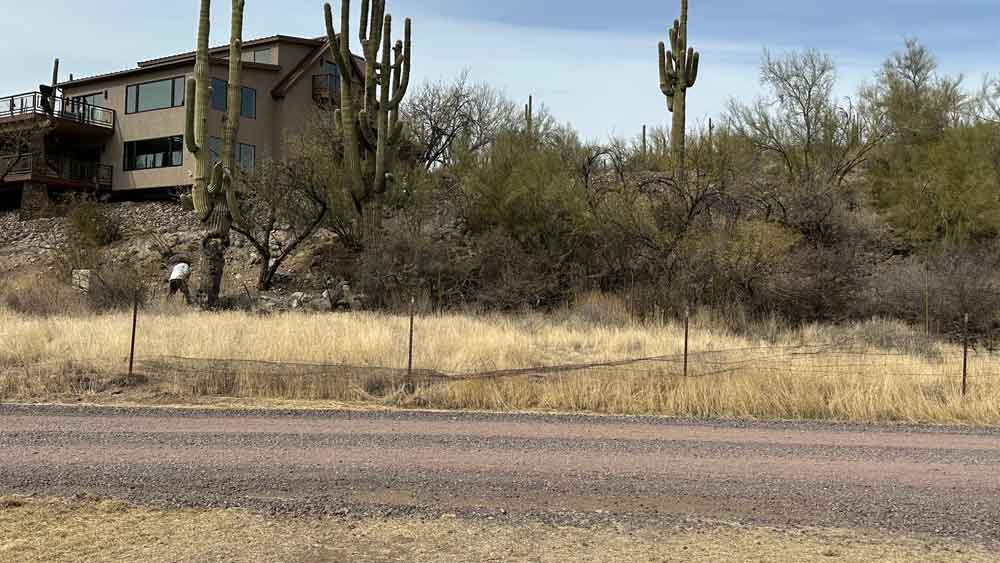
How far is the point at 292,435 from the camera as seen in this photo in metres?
10.2

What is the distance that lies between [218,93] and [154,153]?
495 cm

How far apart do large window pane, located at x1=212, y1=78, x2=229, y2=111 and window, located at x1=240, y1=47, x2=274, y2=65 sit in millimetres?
3427

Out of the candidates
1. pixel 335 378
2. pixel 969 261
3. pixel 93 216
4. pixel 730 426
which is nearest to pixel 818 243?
pixel 969 261

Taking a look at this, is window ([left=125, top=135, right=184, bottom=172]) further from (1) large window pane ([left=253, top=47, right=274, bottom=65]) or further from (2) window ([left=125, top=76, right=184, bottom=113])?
(1) large window pane ([left=253, top=47, right=274, bottom=65])

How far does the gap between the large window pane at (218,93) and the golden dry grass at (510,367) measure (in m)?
20.1

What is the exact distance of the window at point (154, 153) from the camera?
38.6m

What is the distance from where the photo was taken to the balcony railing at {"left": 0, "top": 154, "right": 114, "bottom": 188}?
130 ft

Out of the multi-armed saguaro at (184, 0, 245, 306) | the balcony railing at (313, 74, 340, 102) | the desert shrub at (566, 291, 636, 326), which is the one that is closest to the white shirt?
the multi-armed saguaro at (184, 0, 245, 306)

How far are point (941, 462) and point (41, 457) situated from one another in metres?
9.96

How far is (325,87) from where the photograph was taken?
40.8 metres

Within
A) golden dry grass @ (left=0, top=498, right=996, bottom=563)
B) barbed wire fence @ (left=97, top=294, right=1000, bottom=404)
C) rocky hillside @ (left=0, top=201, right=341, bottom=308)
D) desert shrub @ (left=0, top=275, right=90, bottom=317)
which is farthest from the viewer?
rocky hillside @ (left=0, top=201, right=341, bottom=308)

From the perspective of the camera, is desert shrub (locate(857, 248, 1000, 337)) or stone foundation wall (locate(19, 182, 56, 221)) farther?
stone foundation wall (locate(19, 182, 56, 221))

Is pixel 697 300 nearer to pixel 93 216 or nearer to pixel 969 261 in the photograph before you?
pixel 969 261

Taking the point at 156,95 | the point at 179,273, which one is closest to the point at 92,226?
the point at 156,95
